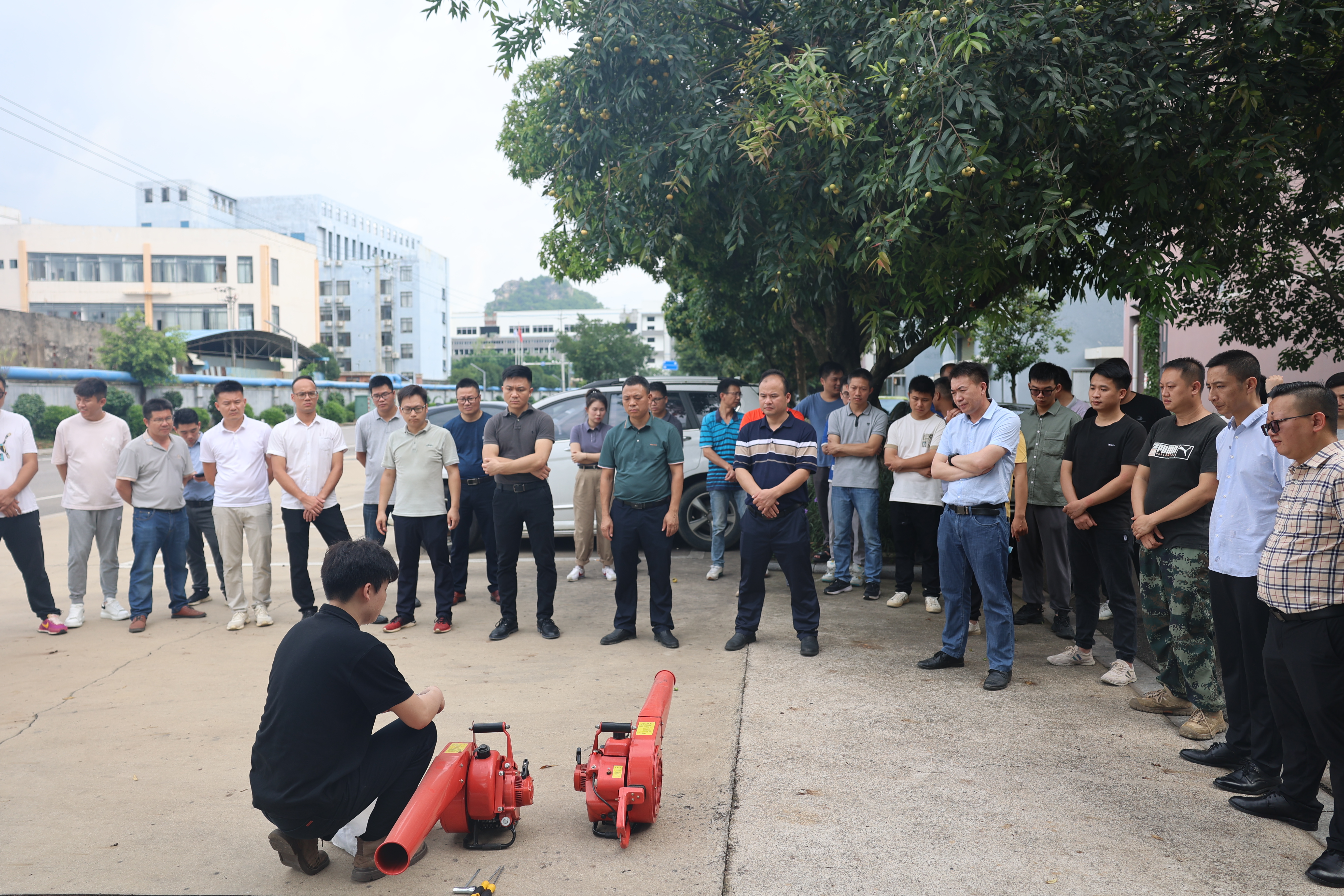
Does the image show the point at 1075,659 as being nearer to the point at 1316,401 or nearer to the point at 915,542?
the point at 915,542

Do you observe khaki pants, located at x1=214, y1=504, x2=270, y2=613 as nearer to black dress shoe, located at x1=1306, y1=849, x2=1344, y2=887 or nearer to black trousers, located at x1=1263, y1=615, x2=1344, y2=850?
black trousers, located at x1=1263, y1=615, x2=1344, y2=850

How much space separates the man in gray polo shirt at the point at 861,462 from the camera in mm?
7574

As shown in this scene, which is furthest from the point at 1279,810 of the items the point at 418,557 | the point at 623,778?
the point at 418,557

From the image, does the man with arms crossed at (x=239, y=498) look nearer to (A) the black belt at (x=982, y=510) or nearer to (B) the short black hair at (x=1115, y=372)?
(A) the black belt at (x=982, y=510)

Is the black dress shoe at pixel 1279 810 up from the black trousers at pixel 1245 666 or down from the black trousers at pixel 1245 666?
down

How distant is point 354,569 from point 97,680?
3704mm

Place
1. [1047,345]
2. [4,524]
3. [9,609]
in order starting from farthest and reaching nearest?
[1047,345] → [9,609] → [4,524]

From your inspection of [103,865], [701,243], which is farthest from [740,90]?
[103,865]

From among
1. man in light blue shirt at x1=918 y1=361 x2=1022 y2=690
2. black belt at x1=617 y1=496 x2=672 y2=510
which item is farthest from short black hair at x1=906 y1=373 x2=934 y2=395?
black belt at x1=617 y1=496 x2=672 y2=510

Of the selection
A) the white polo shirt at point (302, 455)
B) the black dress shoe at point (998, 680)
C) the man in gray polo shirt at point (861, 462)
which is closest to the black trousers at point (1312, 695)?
the black dress shoe at point (998, 680)

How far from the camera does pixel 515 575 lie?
6676 millimetres

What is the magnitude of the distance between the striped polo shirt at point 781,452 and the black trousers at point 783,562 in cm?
17

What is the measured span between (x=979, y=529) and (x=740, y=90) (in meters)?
4.58

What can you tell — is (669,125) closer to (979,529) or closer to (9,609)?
(979,529)
